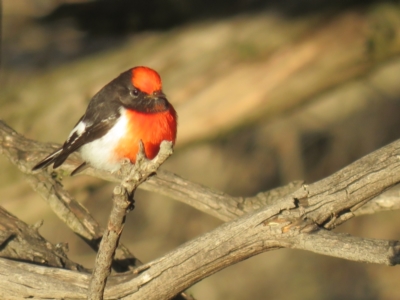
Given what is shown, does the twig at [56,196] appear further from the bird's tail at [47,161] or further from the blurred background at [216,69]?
the blurred background at [216,69]

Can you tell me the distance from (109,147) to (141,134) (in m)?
0.27

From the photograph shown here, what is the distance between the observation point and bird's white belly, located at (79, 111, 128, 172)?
197 inches

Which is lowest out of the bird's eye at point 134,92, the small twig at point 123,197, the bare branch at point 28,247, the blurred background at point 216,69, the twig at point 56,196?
the small twig at point 123,197

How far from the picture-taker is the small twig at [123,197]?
131 inches

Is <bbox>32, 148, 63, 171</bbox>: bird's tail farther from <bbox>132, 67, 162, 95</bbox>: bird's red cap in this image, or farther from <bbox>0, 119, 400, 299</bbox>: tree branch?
<bbox>0, 119, 400, 299</bbox>: tree branch

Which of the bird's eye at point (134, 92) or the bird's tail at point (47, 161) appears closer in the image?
the bird's eye at point (134, 92)

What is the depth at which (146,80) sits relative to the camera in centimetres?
501

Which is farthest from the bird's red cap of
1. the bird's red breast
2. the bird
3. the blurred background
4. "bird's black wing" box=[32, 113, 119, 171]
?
the blurred background

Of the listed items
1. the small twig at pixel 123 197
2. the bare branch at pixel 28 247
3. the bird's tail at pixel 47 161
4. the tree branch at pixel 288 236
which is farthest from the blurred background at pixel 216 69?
the small twig at pixel 123 197

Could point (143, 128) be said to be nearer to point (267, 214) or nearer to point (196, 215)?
point (267, 214)

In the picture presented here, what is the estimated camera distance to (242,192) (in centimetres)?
1005

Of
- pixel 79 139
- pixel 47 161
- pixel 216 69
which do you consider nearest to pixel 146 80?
pixel 79 139

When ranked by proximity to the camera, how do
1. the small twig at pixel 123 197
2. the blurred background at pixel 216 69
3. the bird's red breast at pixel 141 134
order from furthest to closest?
the blurred background at pixel 216 69 < the bird's red breast at pixel 141 134 < the small twig at pixel 123 197

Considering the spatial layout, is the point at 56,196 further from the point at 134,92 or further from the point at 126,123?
the point at 134,92
